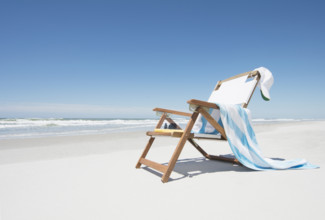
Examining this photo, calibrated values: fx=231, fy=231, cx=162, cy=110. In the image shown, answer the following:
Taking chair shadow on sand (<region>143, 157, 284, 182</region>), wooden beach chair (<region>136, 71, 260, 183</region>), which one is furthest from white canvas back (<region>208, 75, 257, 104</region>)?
chair shadow on sand (<region>143, 157, 284, 182</region>)

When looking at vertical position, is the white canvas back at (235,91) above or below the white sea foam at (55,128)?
above

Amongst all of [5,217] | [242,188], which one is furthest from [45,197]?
[242,188]

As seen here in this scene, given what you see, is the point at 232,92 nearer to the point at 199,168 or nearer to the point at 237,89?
the point at 237,89

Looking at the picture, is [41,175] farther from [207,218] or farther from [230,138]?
[230,138]

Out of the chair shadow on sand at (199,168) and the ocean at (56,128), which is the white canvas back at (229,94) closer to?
the chair shadow on sand at (199,168)

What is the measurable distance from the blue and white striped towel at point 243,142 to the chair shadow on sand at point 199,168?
184 millimetres

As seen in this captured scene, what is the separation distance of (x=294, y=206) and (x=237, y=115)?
4.43ft

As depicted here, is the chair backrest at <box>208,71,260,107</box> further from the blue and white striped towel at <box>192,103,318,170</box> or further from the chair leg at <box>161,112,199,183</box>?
the chair leg at <box>161,112,199,183</box>

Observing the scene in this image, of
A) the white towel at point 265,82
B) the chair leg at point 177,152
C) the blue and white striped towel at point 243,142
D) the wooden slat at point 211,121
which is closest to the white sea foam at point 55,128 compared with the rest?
the chair leg at point 177,152

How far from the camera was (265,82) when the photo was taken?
10.8 feet

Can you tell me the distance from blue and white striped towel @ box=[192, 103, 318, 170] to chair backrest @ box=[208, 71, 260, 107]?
29 cm

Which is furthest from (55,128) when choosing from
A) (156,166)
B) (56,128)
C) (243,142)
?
(243,142)

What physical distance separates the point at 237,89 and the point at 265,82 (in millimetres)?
419

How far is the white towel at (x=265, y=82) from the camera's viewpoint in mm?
3258
